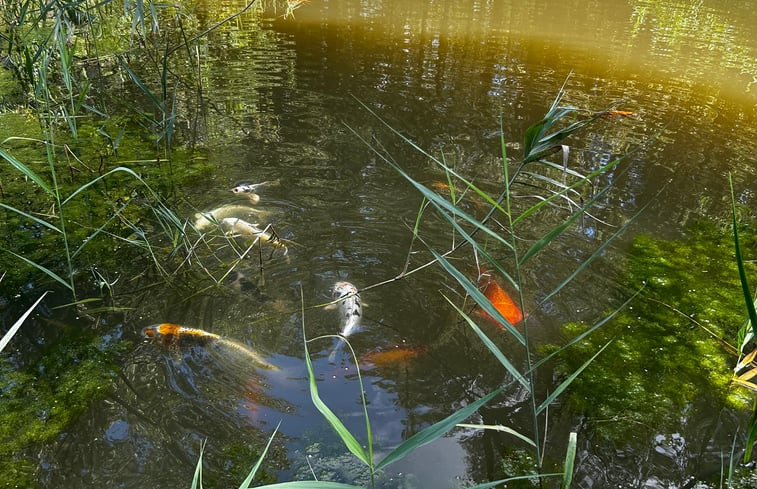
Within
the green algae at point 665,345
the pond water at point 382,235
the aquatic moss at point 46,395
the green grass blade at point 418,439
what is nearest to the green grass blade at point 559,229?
→ the pond water at point 382,235

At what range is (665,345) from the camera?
2656 mm

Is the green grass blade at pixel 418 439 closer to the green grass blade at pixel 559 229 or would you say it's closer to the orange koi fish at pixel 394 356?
the green grass blade at pixel 559 229

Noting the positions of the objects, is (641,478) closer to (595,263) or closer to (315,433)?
(315,433)

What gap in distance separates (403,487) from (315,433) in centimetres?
39

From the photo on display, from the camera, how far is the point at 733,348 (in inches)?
103

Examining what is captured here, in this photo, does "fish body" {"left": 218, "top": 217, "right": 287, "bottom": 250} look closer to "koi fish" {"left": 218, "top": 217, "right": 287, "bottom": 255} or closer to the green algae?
"koi fish" {"left": 218, "top": 217, "right": 287, "bottom": 255}

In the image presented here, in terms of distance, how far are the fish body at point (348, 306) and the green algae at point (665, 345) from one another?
99cm

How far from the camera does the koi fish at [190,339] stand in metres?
2.43

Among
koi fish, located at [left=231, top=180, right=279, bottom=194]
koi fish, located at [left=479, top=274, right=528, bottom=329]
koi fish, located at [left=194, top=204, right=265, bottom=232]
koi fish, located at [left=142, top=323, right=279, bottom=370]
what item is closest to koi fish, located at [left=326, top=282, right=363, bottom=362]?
koi fish, located at [left=142, top=323, right=279, bottom=370]

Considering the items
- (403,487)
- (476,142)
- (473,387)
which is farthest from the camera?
(476,142)

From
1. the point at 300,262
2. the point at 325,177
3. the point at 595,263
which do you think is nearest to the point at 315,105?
the point at 325,177

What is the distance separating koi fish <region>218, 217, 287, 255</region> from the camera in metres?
3.17

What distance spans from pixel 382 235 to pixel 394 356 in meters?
1.06

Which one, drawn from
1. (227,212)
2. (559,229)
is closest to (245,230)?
(227,212)
